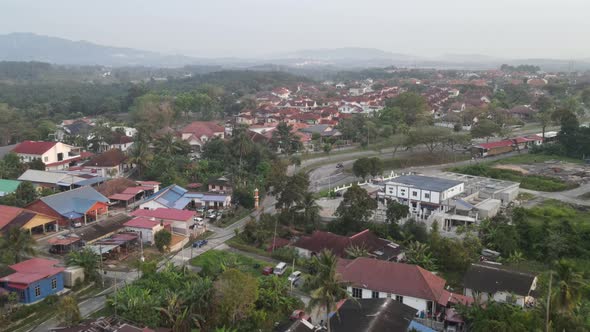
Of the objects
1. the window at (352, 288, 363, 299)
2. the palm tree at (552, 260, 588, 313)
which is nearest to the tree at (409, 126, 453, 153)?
the window at (352, 288, 363, 299)

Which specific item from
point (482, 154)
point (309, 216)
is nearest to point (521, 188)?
point (482, 154)

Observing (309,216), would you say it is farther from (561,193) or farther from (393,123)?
(393,123)

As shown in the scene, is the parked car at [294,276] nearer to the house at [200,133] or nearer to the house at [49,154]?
the house at [49,154]

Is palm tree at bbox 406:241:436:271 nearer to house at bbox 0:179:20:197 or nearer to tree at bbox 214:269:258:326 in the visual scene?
tree at bbox 214:269:258:326

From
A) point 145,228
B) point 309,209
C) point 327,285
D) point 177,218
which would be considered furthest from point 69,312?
point 309,209

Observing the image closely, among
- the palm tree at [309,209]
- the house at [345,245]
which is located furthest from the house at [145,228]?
the palm tree at [309,209]
